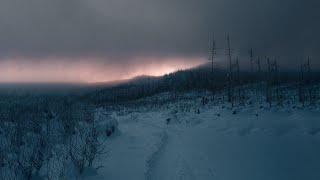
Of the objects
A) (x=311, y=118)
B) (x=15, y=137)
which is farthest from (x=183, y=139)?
(x=15, y=137)

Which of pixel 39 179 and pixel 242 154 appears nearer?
pixel 39 179

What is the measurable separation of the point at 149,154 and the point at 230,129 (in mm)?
9435

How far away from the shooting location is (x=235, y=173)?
15.7 metres

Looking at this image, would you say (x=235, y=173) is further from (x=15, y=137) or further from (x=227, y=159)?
(x=15, y=137)

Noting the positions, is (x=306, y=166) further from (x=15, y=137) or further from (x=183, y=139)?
(x=15, y=137)

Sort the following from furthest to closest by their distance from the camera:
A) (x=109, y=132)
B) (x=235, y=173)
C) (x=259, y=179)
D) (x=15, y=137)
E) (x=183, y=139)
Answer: (x=109, y=132)
(x=183, y=139)
(x=15, y=137)
(x=235, y=173)
(x=259, y=179)

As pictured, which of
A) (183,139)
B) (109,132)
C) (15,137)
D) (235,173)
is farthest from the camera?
(109,132)

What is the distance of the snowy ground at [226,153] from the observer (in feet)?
51.8

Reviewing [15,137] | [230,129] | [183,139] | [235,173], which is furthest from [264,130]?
[15,137]

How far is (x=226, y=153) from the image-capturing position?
66.3 feet

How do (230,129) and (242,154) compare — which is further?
(230,129)

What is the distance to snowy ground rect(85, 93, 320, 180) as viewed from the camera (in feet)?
51.8

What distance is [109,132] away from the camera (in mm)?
29266

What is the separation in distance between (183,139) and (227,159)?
8.66 m
